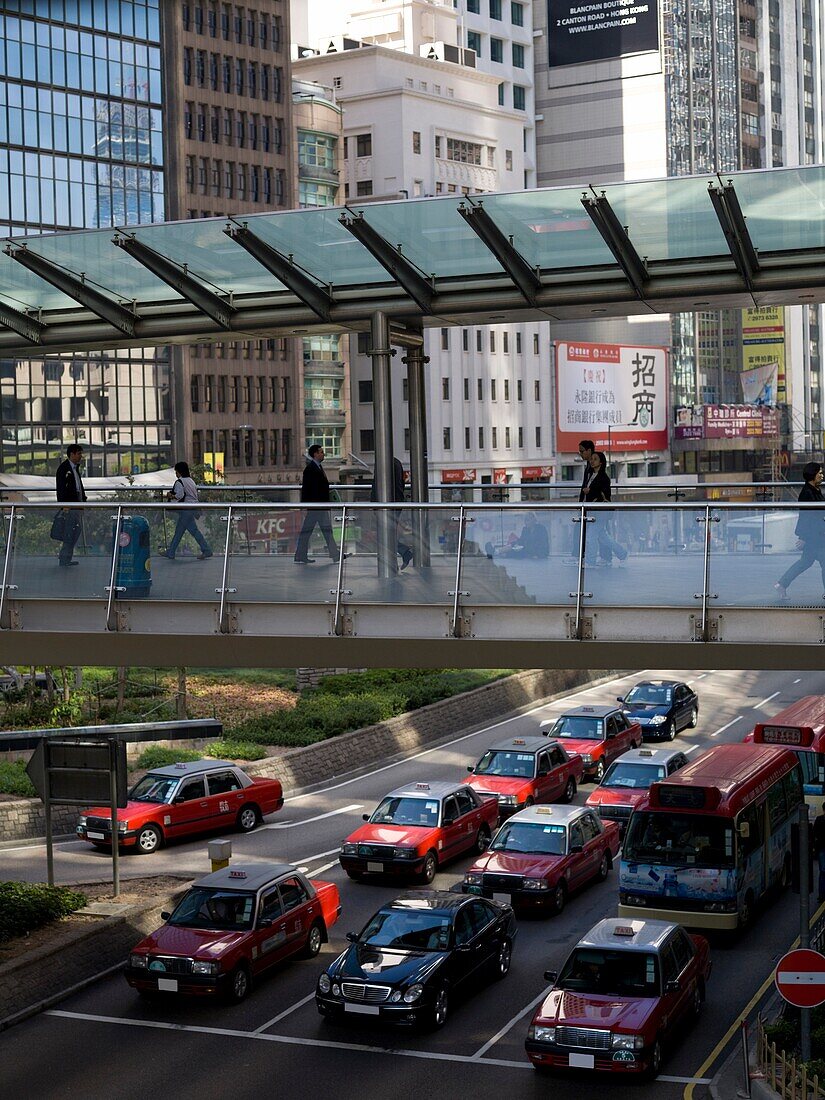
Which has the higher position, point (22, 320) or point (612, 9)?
point (612, 9)

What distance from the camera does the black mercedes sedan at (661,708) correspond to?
1629 inches

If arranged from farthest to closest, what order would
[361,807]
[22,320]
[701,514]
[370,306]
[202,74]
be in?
1. [202,74]
2. [361,807]
3. [22,320]
4. [370,306]
5. [701,514]

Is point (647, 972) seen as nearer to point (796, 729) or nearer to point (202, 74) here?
point (796, 729)

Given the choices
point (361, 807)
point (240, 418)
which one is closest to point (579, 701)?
point (361, 807)

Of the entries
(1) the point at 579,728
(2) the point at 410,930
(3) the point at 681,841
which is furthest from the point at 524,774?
(2) the point at 410,930

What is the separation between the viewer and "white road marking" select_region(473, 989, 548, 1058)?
18.4m

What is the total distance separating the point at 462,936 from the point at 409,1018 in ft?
5.23

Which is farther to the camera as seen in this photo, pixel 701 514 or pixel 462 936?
pixel 462 936

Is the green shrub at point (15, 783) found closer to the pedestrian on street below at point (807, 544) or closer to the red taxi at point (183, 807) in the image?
the red taxi at point (183, 807)

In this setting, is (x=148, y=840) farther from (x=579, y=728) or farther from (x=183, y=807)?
(x=579, y=728)

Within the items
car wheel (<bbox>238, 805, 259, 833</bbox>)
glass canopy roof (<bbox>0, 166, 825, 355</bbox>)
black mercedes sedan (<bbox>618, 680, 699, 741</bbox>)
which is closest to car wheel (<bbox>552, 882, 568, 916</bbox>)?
car wheel (<bbox>238, 805, 259, 833</bbox>)

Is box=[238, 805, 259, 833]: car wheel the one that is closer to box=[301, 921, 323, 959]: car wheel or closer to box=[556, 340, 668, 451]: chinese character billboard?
box=[301, 921, 323, 959]: car wheel

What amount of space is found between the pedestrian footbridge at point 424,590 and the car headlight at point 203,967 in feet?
16.9

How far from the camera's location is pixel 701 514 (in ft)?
49.7
